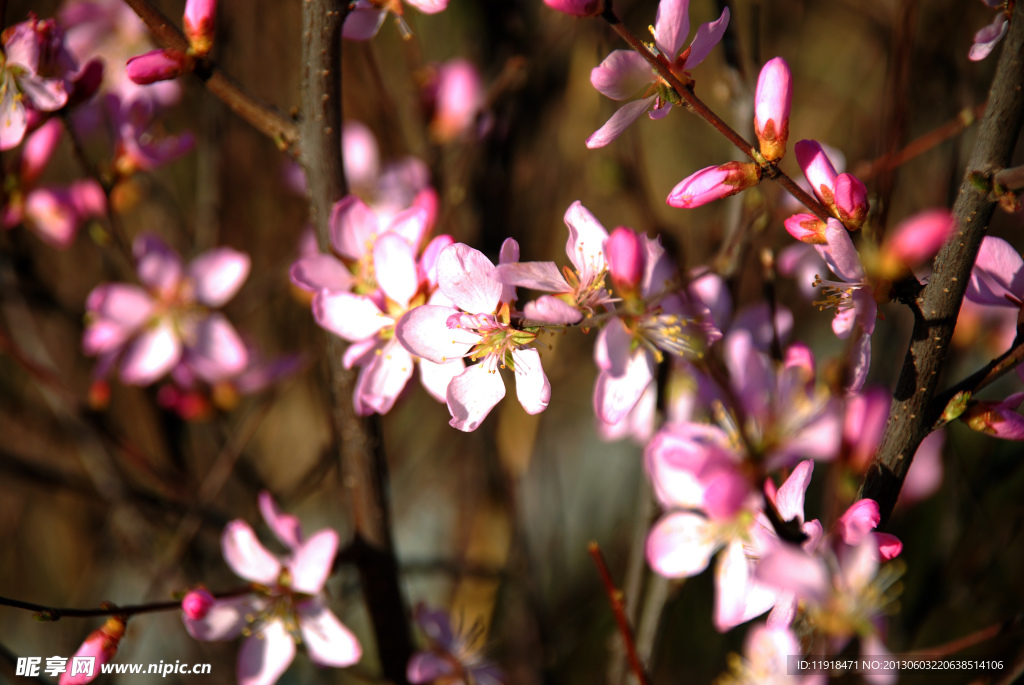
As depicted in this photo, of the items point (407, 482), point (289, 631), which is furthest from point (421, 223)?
point (407, 482)

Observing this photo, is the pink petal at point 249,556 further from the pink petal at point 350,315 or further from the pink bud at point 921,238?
the pink bud at point 921,238

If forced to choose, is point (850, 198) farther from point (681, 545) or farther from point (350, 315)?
point (350, 315)

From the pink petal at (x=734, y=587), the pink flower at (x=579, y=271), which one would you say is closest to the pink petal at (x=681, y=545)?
the pink petal at (x=734, y=587)

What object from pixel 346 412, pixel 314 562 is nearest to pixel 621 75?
pixel 346 412

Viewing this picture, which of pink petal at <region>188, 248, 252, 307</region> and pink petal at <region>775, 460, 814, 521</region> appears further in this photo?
pink petal at <region>188, 248, 252, 307</region>

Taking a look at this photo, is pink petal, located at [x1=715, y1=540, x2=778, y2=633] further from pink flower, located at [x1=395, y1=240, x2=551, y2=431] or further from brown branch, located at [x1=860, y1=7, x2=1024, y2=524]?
pink flower, located at [x1=395, y1=240, x2=551, y2=431]

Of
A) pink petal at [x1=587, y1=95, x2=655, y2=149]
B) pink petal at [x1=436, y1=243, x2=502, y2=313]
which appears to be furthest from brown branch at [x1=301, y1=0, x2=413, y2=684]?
pink petal at [x1=587, y1=95, x2=655, y2=149]
